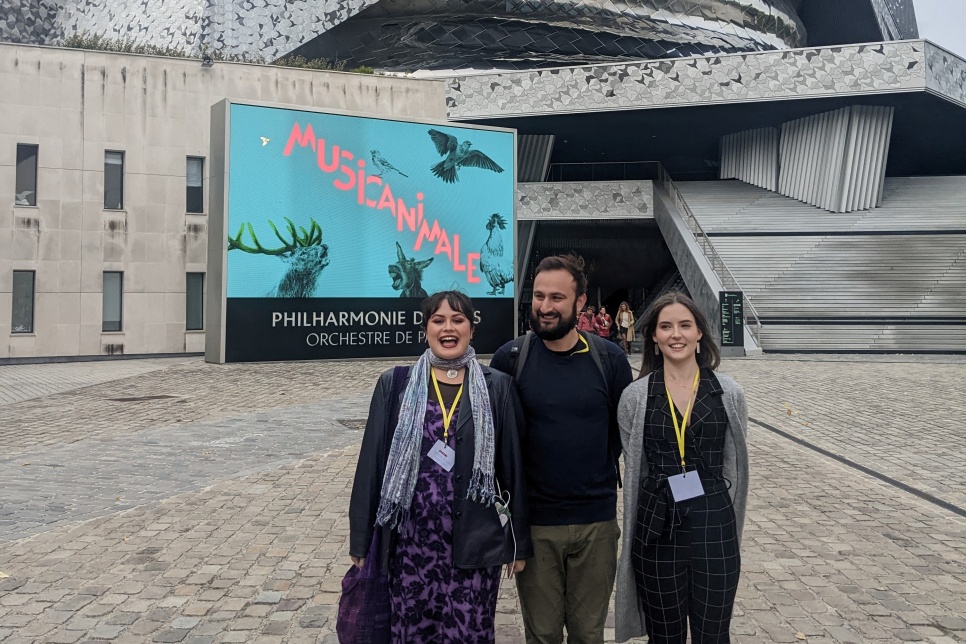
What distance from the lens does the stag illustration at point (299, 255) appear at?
18938 millimetres

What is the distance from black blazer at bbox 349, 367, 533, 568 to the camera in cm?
310

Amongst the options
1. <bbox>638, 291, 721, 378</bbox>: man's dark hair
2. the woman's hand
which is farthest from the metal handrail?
the woman's hand

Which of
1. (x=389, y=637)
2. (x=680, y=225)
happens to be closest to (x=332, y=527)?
(x=389, y=637)

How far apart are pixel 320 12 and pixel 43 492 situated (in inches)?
1227

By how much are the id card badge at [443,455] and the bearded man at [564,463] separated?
335mm

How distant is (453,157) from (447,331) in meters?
18.6

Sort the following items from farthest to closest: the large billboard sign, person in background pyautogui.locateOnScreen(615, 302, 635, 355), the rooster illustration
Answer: person in background pyautogui.locateOnScreen(615, 302, 635, 355)
the rooster illustration
the large billboard sign

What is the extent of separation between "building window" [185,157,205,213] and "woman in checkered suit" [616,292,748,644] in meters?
23.0

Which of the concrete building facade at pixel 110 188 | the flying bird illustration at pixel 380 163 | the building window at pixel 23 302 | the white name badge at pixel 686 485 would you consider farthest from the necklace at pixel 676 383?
the building window at pixel 23 302

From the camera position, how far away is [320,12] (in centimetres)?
3462

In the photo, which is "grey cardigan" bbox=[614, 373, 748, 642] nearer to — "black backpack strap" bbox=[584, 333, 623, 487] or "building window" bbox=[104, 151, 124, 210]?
"black backpack strap" bbox=[584, 333, 623, 487]

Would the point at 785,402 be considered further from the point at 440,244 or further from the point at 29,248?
the point at 29,248

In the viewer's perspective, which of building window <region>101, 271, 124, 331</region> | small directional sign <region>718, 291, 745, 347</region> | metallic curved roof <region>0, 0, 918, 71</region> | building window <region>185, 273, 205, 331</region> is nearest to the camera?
small directional sign <region>718, 291, 745, 347</region>

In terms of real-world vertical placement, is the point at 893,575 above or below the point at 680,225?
below
